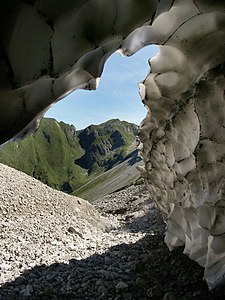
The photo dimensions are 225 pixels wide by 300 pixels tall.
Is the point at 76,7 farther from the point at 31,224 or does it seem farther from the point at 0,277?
the point at 31,224

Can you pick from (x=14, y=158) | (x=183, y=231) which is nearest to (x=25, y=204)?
(x=183, y=231)

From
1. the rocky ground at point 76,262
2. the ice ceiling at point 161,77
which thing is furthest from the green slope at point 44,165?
the ice ceiling at point 161,77

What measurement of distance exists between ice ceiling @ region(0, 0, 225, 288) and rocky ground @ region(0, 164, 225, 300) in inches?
24.7

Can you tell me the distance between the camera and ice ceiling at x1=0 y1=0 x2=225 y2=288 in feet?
9.62

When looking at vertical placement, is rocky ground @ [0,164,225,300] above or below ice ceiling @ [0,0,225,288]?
below

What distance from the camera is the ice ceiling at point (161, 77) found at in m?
2.93

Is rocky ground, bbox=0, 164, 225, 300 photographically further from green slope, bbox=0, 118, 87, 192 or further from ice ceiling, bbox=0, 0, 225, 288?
green slope, bbox=0, 118, 87, 192

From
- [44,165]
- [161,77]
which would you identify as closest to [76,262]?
[161,77]

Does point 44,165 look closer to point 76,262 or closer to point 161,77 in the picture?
point 76,262

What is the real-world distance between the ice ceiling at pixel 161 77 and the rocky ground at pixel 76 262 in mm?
626

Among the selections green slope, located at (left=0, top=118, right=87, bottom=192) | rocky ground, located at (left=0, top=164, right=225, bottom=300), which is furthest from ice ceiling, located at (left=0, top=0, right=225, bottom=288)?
green slope, located at (left=0, top=118, right=87, bottom=192)

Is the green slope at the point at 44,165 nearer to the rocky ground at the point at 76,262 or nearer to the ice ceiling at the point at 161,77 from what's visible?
the rocky ground at the point at 76,262

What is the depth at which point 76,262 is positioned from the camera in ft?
30.5

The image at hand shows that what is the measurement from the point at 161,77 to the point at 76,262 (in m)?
5.13
